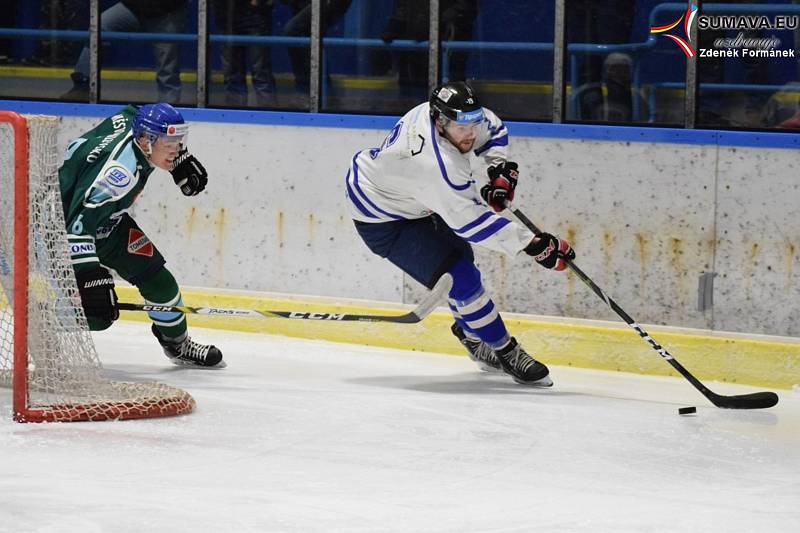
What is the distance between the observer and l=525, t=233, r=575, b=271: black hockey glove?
4785 millimetres

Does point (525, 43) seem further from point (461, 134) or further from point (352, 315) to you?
point (352, 315)

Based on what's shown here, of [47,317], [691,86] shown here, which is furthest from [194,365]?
[691,86]

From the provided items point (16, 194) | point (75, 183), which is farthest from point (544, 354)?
point (16, 194)

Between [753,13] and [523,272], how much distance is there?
1334mm

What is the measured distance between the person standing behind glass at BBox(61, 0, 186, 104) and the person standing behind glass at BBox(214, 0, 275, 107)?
0.23 m

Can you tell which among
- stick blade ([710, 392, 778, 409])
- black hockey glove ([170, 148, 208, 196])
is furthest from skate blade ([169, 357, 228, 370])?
stick blade ([710, 392, 778, 409])

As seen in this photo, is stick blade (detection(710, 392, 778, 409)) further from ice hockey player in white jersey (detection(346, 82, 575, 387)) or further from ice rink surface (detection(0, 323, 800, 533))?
ice hockey player in white jersey (detection(346, 82, 575, 387))

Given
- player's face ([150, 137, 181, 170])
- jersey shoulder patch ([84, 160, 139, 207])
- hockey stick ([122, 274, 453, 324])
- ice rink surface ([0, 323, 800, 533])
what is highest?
player's face ([150, 137, 181, 170])

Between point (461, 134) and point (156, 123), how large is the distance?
1.02 metres

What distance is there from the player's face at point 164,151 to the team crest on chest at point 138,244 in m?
0.29

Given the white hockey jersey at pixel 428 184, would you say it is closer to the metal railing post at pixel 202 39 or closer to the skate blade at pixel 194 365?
the skate blade at pixel 194 365

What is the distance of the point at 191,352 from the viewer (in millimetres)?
5473

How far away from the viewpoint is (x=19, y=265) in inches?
169

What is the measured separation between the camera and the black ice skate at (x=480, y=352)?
17.8 ft
